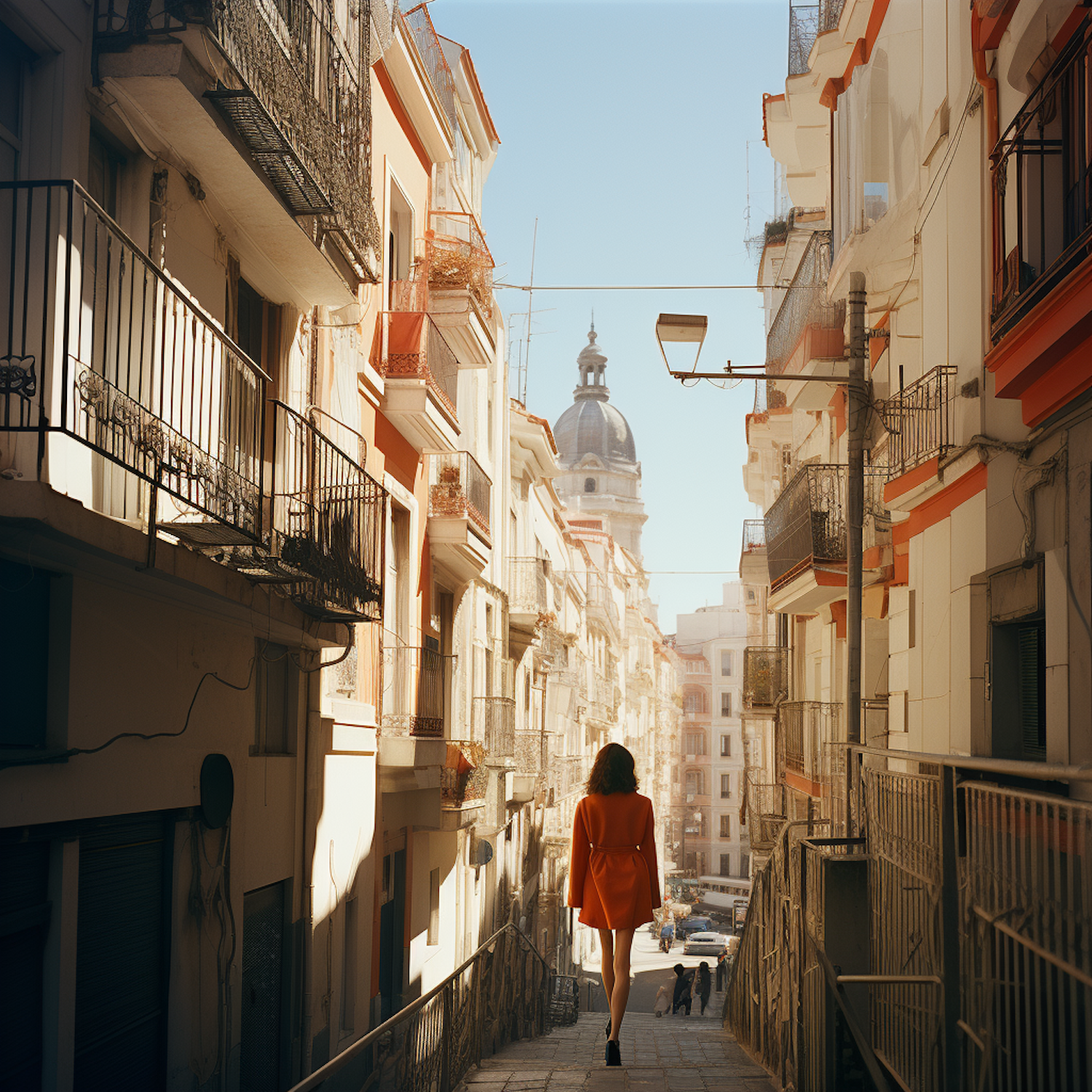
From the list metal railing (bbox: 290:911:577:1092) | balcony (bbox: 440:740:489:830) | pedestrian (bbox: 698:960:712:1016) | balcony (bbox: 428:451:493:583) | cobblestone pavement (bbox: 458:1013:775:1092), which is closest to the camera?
metal railing (bbox: 290:911:577:1092)

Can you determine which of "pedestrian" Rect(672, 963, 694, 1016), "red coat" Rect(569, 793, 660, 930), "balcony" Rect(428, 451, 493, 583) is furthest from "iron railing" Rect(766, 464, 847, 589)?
"pedestrian" Rect(672, 963, 694, 1016)

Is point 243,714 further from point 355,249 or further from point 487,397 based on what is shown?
point 487,397

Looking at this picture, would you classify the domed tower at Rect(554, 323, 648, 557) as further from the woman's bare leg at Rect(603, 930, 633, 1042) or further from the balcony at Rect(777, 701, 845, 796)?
the woman's bare leg at Rect(603, 930, 633, 1042)

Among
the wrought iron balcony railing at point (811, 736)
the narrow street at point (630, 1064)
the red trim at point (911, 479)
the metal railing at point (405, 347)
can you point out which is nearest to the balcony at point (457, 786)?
the narrow street at point (630, 1064)

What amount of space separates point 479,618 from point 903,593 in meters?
8.72

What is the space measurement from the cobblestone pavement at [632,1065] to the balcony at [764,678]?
7.10 meters

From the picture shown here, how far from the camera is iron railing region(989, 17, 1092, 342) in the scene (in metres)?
6.98

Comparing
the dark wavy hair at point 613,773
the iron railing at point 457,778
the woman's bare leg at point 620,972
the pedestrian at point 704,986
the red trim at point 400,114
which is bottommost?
the pedestrian at point 704,986

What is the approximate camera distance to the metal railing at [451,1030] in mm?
6359

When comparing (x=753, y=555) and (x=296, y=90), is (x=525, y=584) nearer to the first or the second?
(x=753, y=555)

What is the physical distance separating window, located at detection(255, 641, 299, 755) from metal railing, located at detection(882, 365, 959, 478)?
5643mm

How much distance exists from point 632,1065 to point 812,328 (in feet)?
34.6

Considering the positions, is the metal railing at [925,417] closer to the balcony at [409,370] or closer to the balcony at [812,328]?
the balcony at [812,328]

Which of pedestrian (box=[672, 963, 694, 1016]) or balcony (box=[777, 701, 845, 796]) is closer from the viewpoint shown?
balcony (box=[777, 701, 845, 796])
